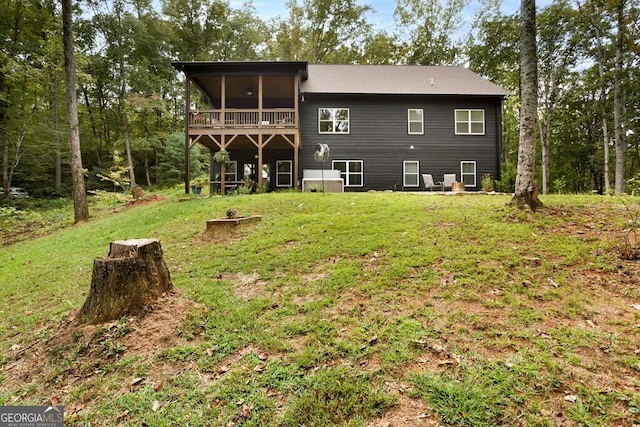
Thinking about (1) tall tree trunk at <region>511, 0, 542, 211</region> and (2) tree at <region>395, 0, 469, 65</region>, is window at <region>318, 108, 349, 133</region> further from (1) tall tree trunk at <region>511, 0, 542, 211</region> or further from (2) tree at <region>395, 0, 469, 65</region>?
(2) tree at <region>395, 0, 469, 65</region>

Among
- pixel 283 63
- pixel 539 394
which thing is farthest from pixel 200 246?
pixel 283 63

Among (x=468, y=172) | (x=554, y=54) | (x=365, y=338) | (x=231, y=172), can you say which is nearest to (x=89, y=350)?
(x=365, y=338)

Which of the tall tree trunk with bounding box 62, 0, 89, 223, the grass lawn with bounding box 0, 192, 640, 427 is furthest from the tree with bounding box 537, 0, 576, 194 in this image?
the tall tree trunk with bounding box 62, 0, 89, 223

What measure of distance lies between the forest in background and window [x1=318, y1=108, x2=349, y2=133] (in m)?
7.92

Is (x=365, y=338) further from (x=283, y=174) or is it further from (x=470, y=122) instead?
(x=470, y=122)

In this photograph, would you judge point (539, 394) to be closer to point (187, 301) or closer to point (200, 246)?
point (187, 301)

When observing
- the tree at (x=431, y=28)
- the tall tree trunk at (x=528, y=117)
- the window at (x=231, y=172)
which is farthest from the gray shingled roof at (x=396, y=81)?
the tall tree trunk at (x=528, y=117)

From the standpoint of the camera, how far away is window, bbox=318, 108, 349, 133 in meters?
15.8

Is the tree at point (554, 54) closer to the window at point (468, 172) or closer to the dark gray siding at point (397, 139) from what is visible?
the dark gray siding at point (397, 139)

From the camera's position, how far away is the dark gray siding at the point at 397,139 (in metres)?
15.8

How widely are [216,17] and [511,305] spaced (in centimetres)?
2963

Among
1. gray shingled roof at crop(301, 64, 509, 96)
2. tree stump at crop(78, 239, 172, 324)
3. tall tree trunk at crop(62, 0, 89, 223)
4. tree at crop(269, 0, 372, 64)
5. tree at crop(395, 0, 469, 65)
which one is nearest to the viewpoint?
tree stump at crop(78, 239, 172, 324)

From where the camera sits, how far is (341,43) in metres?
26.6

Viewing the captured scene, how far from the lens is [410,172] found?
626 inches
